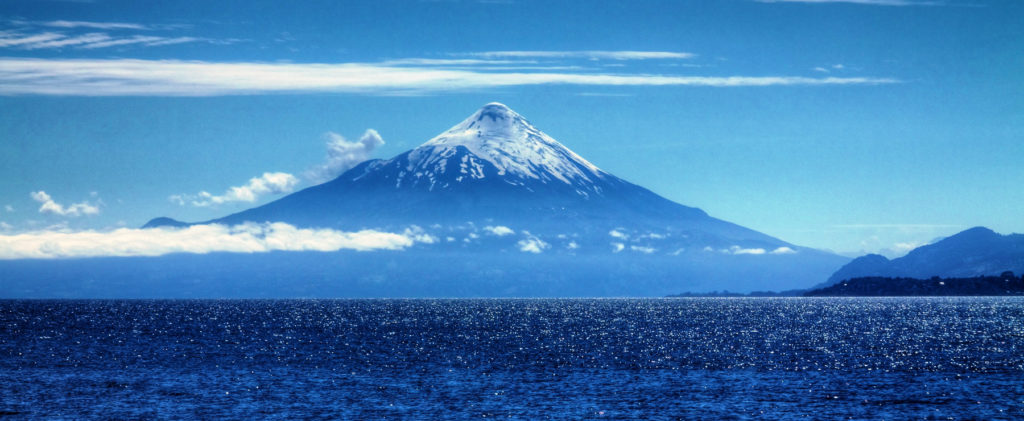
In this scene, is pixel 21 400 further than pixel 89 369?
No

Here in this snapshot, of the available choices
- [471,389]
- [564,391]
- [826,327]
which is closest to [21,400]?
[471,389]

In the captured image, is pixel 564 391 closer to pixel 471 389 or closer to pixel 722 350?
pixel 471 389

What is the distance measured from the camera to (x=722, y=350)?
409 ft

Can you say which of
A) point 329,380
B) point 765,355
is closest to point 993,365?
point 765,355

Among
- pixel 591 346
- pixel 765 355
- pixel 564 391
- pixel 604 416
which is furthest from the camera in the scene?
pixel 591 346

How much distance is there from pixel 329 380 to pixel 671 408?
30.9 meters

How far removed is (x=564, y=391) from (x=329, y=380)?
67.1 ft

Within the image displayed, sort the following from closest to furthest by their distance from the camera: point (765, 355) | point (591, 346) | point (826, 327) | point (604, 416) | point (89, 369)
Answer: point (604, 416), point (89, 369), point (765, 355), point (591, 346), point (826, 327)

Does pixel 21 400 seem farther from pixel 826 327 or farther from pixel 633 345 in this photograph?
pixel 826 327

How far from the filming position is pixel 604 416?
2744 inches

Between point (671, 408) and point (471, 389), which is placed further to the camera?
point (471, 389)

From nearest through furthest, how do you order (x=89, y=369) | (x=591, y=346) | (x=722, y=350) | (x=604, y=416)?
(x=604, y=416) < (x=89, y=369) < (x=722, y=350) < (x=591, y=346)

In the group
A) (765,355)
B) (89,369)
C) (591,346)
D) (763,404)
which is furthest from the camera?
(591,346)

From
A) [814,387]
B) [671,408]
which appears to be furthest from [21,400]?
[814,387]
